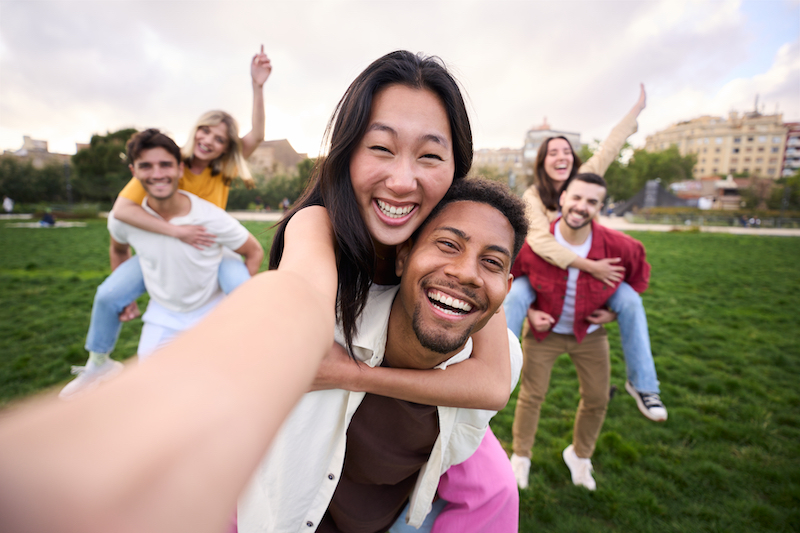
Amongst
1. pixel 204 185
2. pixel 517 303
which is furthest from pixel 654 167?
pixel 204 185

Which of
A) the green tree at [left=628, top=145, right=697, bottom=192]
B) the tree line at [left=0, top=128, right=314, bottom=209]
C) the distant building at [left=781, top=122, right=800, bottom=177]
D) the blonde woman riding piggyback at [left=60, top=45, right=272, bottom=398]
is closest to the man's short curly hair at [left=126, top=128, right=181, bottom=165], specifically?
the blonde woman riding piggyback at [left=60, top=45, right=272, bottom=398]

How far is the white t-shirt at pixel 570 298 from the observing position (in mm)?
3695

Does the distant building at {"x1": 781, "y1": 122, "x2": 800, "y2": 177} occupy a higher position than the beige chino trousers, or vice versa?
the distant building at {"x1": 781, "y1": 122, "x2": 800, "y2": 177}

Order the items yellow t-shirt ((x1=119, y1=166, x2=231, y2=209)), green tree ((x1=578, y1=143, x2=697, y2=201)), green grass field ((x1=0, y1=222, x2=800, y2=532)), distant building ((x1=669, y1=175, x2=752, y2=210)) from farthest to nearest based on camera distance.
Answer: distant building ((x1=669, y1=175, x2=752, y2=210)) → green tree ((x1=578, y1=143, x2=697, y2=201)) → yellow t-shirt ((x1=119, y1=166, x2=231, y2=209)) → green grass field ((x1=0, y1=222, x2=800, y2=532))

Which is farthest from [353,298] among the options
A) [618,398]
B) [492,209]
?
[618,398]

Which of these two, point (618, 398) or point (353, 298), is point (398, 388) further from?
point (618, 398)

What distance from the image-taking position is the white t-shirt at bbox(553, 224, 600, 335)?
3.70m

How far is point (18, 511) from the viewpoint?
1.25 feet

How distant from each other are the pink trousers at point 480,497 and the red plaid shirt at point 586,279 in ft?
6.29

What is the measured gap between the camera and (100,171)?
42406 millimetres

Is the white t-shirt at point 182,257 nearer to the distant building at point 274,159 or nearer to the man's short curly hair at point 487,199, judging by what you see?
the man's short curly hair at point 487,199

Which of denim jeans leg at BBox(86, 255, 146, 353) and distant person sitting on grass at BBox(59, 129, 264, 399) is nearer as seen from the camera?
distant person sitting on grass at BBox(59, 129, 264, 399)

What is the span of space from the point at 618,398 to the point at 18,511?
244 inches

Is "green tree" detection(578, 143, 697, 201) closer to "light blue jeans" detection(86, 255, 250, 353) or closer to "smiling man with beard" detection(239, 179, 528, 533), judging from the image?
"light blue jeans" detection(86, 255, 250, 353)
